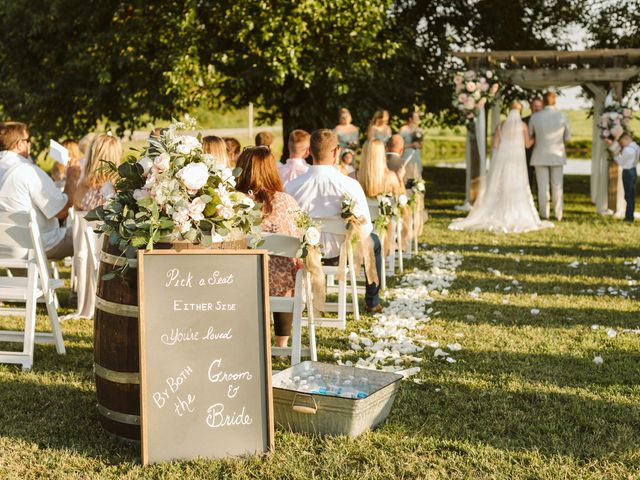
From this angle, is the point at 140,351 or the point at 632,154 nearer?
the point at 140,351

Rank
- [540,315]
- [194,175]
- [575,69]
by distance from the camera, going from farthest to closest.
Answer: [575,69]
[540,315]
[194,175]

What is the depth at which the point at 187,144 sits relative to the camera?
389cm

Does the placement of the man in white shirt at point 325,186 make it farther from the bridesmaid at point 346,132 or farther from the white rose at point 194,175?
the bridesmaid at point 346,132

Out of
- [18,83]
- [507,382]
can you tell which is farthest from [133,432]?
[18,83]

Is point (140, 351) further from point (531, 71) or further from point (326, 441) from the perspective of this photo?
point (531, 71)

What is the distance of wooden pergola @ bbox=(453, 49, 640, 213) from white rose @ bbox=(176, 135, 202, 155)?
40.5 feet

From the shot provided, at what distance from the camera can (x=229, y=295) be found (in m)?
4.00

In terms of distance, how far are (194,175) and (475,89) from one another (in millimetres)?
12270

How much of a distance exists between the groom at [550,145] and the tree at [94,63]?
6616mm

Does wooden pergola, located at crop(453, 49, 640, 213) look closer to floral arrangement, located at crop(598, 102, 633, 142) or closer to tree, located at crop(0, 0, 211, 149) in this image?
floral arrangement, located at crop(598, 102, 633, 142)

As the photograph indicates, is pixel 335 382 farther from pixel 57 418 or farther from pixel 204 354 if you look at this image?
pixel 57 418

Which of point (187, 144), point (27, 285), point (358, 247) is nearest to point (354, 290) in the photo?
point (358, 247)

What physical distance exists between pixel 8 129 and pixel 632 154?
11.7 metres

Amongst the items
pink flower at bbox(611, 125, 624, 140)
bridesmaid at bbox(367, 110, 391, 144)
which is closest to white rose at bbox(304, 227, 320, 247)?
bridesmaid at bbox(367, 110, 391, 144)
